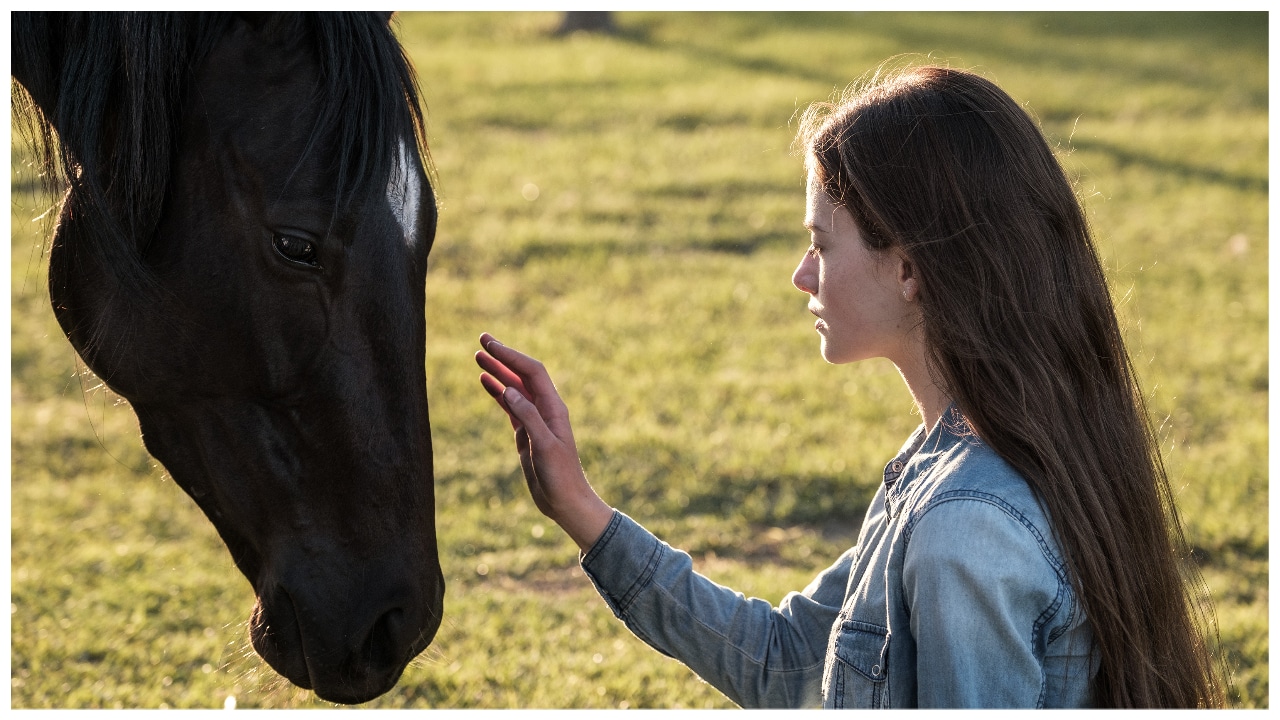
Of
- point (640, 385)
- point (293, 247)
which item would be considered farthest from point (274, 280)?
point (640, 385)

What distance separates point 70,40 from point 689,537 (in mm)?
2915

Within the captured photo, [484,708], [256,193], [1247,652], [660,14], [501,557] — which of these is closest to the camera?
[256,193]

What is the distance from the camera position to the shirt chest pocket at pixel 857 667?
1642 millimetres

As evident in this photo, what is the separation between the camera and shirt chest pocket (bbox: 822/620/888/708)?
5.39 feet

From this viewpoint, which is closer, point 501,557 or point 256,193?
point 256,193

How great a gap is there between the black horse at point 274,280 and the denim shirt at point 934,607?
450 millimetres

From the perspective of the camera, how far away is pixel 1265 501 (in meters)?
4.46

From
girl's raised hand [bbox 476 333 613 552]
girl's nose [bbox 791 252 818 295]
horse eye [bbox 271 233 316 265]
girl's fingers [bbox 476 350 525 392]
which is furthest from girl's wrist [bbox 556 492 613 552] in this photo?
horse eye [bbox 271 233 316 265]

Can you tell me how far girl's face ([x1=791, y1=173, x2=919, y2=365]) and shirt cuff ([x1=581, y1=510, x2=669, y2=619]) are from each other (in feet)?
1.60

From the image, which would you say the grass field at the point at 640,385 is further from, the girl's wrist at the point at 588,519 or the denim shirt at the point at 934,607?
the denim shirt at the point at 934,607

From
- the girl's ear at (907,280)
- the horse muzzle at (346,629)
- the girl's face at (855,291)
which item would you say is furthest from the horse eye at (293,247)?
the girl's ear at (907,280)

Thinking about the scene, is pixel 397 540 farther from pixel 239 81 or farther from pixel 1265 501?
pixel 1265 501

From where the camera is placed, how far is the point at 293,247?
5.75ft

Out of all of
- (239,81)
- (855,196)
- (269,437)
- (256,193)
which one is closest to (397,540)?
(269,437)
